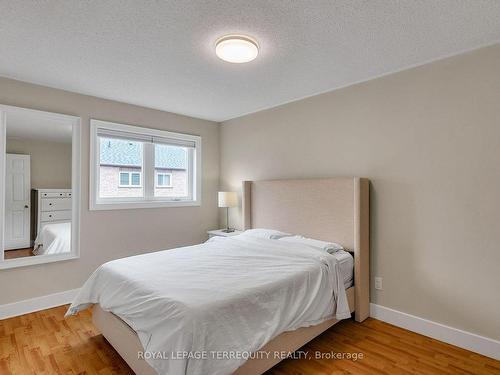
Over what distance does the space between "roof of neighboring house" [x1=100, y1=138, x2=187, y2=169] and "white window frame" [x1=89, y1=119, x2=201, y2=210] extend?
88 millimetres

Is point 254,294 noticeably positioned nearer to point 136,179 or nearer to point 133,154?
point 136,179

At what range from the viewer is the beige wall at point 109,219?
2.85 metres

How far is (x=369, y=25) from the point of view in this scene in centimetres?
187

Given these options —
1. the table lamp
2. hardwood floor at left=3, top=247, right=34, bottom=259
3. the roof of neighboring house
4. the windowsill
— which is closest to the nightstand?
the table lamp

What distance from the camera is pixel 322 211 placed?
3.05 metres

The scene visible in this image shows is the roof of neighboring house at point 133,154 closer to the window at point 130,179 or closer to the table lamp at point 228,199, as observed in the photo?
the window at point 130,179

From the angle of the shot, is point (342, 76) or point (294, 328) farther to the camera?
point (342, 76)

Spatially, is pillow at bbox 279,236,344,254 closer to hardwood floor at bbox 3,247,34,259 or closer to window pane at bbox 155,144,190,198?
window pane at bbox 155,144,190,198

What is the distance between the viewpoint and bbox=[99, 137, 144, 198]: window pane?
347cm

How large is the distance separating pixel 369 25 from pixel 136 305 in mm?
2466

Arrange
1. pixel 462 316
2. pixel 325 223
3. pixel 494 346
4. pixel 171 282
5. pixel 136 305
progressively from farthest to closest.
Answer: pixel 325 223, pixel 462 316, pixel 494 346, pixel 171 282, pixel 136 305

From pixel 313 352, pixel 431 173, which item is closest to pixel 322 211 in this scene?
pixel 431 173

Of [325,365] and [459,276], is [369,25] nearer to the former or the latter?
[459,276]

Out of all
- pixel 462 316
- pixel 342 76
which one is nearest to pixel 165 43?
pixel 342 76
